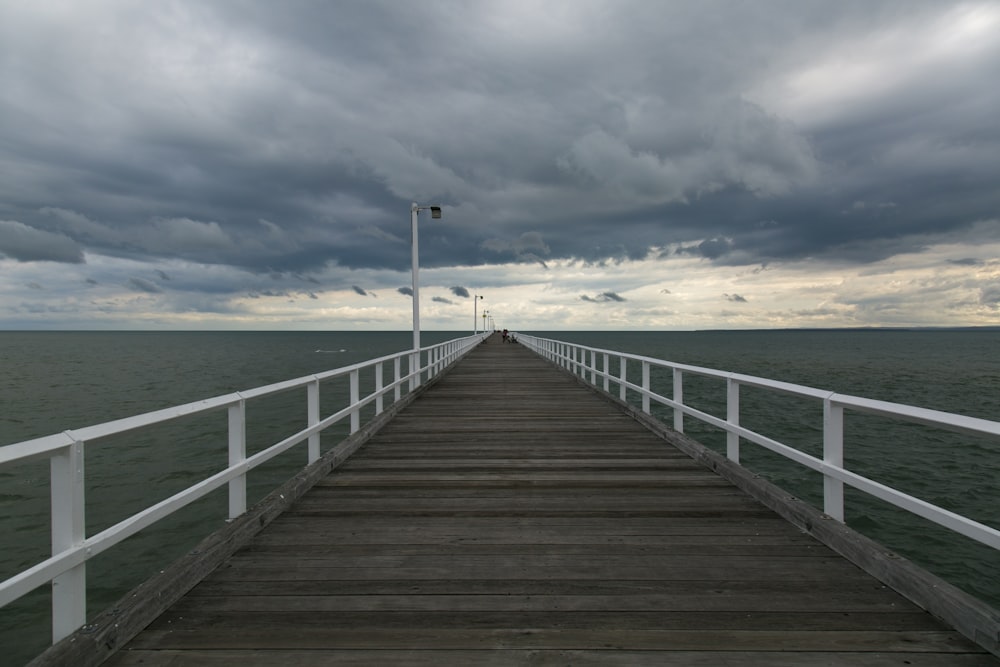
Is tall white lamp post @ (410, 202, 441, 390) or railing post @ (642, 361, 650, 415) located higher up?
tall white lamp post @ (410, 202, 441, 390)

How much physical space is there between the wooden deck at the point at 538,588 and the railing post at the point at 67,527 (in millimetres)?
299

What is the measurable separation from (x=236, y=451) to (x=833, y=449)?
423cm

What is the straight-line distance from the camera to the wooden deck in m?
2.59

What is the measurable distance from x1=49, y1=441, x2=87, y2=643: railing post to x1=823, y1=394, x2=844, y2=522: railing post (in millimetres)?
4214

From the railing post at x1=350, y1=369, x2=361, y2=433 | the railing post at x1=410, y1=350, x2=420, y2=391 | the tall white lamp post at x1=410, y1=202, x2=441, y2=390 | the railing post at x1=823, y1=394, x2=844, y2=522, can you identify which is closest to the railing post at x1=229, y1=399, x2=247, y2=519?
the railing post at x1=350, y1=369, x2=361, y2=433

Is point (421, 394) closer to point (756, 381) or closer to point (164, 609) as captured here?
point (756, 381)

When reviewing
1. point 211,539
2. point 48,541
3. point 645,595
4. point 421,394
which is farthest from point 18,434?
point 645,595

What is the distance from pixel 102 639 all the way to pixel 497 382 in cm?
1336

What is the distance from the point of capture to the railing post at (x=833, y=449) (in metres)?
3.68

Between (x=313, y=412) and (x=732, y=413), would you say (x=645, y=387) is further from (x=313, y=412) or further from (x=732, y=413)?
(x=313, y=412)

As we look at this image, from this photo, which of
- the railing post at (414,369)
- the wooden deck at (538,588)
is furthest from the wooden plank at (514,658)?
the railing post at (414,369)

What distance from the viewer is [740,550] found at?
3.74m

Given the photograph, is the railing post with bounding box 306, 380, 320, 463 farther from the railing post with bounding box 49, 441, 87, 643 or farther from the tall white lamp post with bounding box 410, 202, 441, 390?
the tall white lamp post with bounding box 410, 202, 441, 390

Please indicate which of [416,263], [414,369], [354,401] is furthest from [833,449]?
[416,263]
